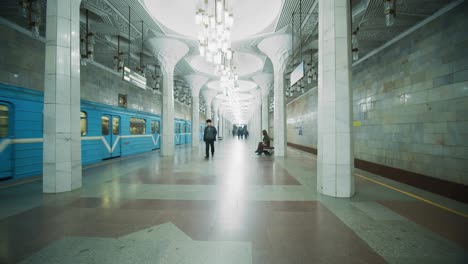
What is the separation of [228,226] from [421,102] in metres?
7.01

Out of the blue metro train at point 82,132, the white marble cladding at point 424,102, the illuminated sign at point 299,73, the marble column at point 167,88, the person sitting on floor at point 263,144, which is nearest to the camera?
the white marble cladding at point 424,102

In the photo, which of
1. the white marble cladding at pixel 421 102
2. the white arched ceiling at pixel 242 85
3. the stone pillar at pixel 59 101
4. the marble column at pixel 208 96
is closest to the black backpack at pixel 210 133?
the stone pillar at pixel 59 101

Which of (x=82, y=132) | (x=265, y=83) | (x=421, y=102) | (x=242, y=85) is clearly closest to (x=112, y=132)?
(x=82, y=132)

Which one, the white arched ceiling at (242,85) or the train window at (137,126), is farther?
A: the white arched ceiling at (242,85)

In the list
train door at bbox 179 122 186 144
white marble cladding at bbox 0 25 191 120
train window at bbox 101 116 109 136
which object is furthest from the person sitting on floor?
train door at bbox 179 122 186 144

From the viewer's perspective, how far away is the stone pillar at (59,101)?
13.9 ft

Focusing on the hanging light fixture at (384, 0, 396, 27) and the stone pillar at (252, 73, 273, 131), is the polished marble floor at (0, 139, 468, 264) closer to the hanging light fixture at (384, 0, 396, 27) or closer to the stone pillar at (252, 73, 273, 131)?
the hanging light fixture at (384, 0, 396, 27)

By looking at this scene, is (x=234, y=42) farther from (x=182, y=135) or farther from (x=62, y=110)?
(x=182, y=135)

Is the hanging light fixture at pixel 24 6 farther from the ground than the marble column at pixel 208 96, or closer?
closer

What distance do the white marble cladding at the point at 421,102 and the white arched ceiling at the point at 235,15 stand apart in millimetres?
4953

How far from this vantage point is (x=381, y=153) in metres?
7.37

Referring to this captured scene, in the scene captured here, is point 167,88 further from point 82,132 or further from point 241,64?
point 241,64

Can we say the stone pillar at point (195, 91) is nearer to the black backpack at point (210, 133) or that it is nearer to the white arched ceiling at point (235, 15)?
the white arched ceiling at point (235, 15)

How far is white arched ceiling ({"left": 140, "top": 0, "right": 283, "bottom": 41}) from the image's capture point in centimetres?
797
